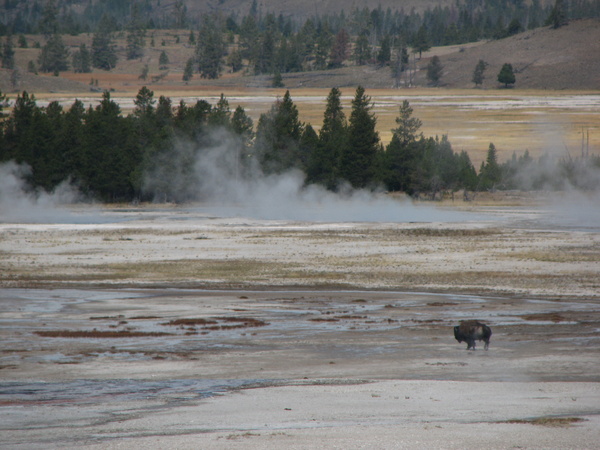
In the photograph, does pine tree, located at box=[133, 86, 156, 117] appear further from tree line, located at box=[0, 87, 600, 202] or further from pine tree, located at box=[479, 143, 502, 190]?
pine tree, located at box=[479, 143, 502, 190]

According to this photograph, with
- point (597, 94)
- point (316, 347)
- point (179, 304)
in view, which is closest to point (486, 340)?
point (316, 347)

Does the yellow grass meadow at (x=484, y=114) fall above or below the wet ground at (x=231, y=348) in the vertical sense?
above

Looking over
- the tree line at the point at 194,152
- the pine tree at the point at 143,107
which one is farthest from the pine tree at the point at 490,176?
the pine tree at the point at 143,107

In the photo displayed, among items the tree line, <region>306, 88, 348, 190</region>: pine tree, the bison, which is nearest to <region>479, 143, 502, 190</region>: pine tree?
the tree line

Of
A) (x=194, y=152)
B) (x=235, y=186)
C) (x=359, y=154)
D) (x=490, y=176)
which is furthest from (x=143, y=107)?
(x=490, y=176)

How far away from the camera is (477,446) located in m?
11.5

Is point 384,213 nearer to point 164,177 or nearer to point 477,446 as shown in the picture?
point 164,177

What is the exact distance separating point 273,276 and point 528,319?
15178 millimetres

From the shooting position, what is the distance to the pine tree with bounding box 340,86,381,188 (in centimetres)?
10219

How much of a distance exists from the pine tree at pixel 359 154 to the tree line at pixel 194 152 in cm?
12

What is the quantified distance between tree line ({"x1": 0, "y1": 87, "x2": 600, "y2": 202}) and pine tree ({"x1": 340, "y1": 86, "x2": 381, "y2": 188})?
118 mm

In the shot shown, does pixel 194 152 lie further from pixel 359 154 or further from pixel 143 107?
pixel 359 154

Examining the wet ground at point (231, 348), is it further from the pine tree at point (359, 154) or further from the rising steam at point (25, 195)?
the pine tree at point (359, 154)

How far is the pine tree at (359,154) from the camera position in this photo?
102 metres
